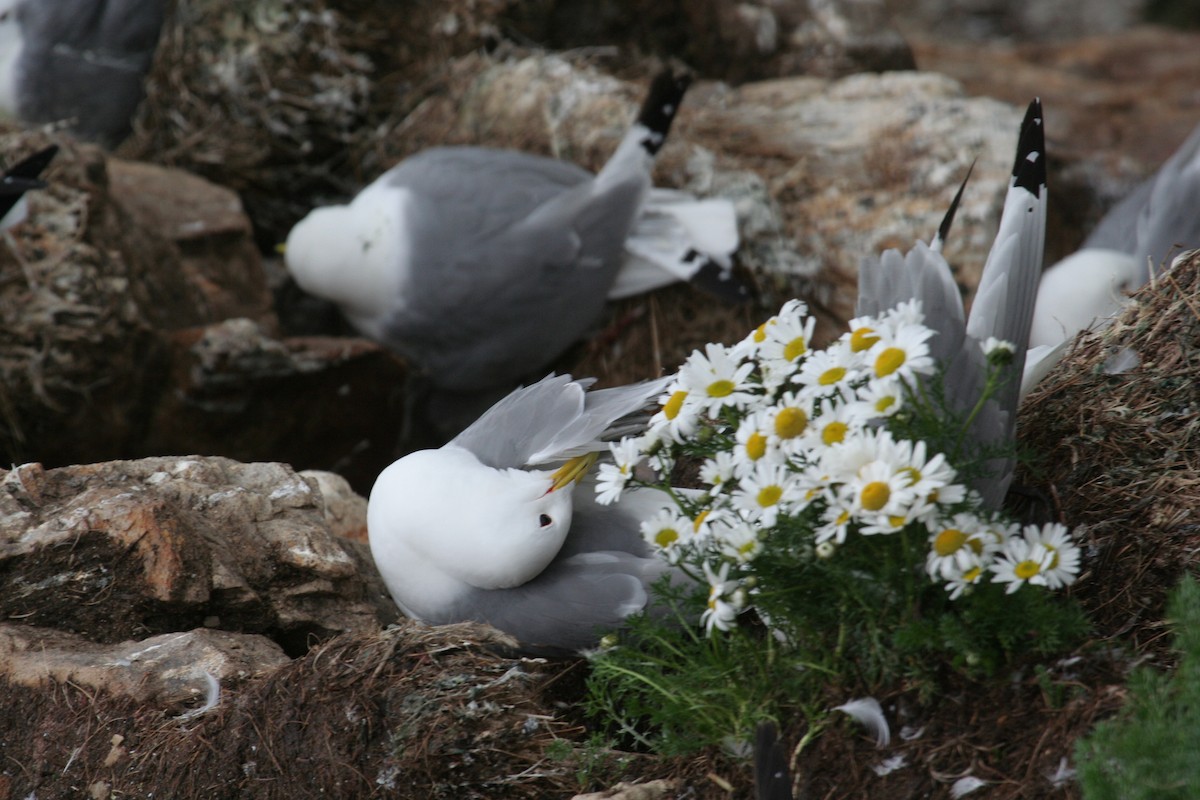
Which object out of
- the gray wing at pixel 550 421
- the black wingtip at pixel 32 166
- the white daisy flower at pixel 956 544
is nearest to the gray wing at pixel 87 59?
the black wingtip at pixel 32 166

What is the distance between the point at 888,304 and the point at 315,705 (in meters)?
1.03

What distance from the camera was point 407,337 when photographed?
3707 mm

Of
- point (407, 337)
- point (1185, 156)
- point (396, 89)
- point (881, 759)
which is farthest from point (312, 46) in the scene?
point (881, 759)

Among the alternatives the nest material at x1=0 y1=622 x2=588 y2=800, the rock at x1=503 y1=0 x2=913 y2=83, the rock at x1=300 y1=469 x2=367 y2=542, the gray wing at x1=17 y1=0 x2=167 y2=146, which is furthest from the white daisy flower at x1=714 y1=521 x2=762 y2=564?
the rock at x1=503 y1=0 x2=913 y2=83

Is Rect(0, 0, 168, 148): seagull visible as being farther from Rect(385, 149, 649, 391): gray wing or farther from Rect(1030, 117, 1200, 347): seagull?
Rect(1030, 117, 1200, 347): seagull

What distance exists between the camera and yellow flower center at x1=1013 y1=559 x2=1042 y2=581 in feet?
4.84

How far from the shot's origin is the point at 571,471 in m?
2.03

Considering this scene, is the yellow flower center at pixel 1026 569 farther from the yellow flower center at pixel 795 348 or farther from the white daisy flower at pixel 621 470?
the white daisy flower at pixel 621 470

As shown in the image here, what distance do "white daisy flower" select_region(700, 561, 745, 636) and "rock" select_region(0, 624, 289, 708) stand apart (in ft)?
2.56

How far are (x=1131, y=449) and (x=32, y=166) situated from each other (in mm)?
2746

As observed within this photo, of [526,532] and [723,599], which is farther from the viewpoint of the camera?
[526,532]

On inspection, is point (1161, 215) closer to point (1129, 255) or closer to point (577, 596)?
point (1129, 255)

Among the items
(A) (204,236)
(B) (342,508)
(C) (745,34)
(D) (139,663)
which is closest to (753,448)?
(D) (139,663)

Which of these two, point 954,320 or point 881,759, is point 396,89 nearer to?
point 954,320
